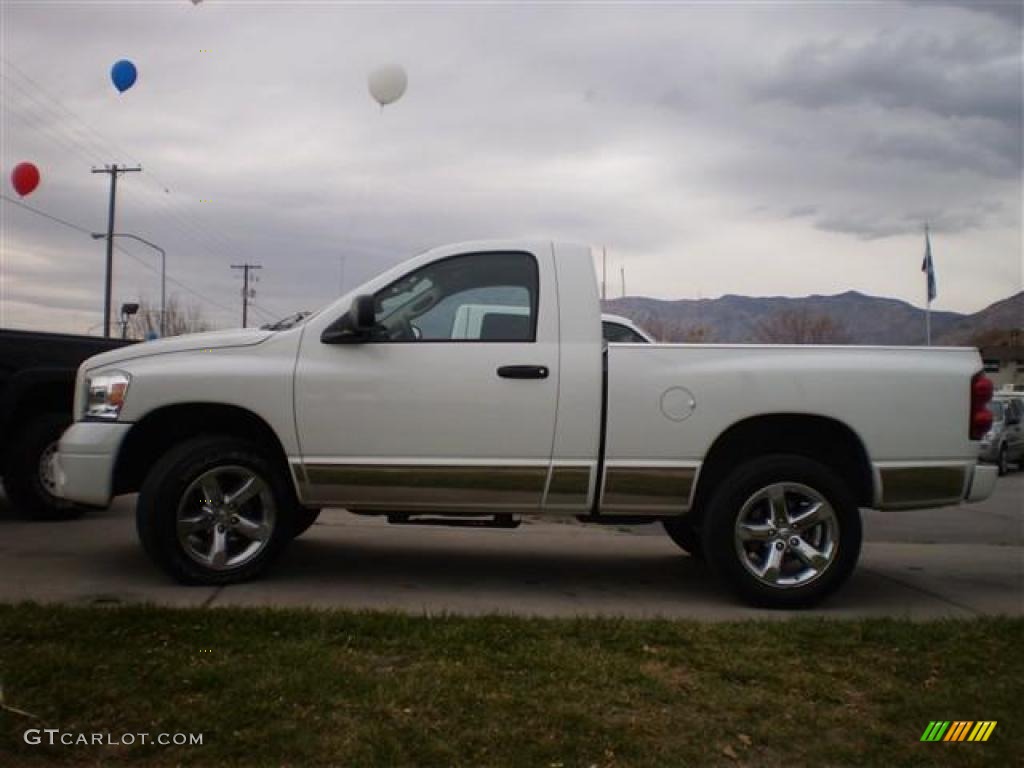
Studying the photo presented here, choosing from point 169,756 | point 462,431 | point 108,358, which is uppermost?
point 108,358

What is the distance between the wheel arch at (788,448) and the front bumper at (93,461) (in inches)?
131

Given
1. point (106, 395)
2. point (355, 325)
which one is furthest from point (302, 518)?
point (355, 325)

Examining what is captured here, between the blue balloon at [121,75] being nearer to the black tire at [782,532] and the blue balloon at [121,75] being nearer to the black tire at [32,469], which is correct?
the black tire at [32,469]

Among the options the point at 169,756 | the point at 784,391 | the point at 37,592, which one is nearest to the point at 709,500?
the point at 784,391

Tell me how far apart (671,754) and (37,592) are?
370 centimetres

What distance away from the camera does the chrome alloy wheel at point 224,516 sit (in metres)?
5.17

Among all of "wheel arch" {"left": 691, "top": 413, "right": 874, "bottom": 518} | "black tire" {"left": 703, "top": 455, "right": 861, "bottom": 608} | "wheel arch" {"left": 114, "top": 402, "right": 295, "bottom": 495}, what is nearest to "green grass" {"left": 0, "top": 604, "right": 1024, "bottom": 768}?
"black tire" {"left": 703, "top": 455, "right": 861, "bottom": 608}

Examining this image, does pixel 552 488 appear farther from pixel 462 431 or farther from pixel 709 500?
pixel 709 500

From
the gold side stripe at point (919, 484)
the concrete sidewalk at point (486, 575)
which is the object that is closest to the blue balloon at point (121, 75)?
the concrete sidewalk at point (486, 575)

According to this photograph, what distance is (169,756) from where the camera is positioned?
3.04m

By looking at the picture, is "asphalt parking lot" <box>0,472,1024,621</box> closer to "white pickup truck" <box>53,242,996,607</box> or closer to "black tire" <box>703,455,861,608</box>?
"black tire" <box>703,455,861,608</box>

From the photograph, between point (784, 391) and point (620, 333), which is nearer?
point (784, 391)

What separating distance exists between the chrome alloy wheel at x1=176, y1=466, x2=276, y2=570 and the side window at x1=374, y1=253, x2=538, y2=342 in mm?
1158

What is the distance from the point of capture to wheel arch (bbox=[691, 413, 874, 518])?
17.4 ft
